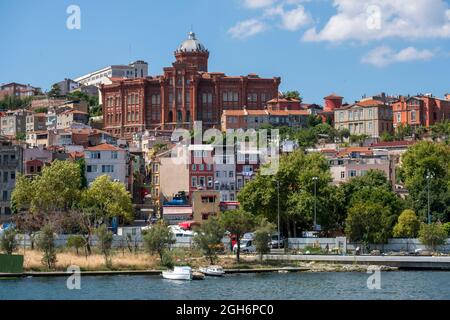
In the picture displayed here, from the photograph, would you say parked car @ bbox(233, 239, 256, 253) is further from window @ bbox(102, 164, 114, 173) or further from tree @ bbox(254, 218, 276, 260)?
window @ bbox(102, 164, 114, 173)

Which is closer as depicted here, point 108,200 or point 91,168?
point 108,200

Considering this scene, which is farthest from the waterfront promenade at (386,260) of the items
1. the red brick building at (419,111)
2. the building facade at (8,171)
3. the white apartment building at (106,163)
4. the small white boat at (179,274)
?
the red brick building at (419,111)

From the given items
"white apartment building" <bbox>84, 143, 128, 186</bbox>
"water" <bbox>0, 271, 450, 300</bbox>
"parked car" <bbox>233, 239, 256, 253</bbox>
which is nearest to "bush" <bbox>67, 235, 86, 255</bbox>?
"water" <bbox>0, 271, 450, 300</bbox>

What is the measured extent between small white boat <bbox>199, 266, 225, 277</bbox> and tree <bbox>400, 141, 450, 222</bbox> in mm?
20577

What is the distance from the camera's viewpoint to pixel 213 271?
153ft

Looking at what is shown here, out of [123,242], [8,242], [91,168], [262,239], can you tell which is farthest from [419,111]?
[8,242]

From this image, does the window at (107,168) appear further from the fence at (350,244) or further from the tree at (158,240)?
the tree at (158,240)

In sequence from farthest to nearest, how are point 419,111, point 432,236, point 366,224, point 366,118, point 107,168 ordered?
point 419,111 → point 366,118 → point 107,168 → point 366,224 → point 432,236

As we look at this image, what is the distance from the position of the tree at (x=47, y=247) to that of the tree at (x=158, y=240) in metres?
Result: 4.61

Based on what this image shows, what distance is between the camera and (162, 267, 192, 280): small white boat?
145ft

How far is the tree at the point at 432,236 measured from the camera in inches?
2122

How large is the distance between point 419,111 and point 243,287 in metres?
72.3

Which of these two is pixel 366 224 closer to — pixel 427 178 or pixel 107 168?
pixel 427 178
